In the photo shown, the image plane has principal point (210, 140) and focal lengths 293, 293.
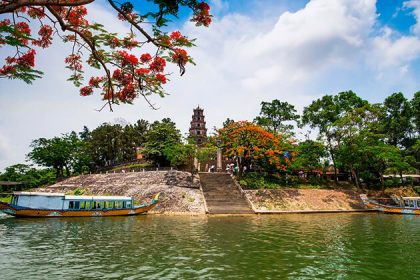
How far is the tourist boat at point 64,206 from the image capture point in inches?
1000

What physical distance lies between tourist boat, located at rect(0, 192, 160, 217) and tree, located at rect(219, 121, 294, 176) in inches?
600

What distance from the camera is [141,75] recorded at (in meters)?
7.83

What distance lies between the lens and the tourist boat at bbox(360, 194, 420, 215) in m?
30.6

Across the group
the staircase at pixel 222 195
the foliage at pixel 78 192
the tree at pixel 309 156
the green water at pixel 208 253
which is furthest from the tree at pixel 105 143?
the green water at pixel 208 253

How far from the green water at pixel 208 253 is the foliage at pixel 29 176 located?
3820 centimetres

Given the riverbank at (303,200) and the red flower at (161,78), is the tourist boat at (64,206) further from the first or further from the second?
the red flower at (161,78)

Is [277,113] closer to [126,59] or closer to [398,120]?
[398,120]

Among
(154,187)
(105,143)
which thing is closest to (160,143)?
(154,187)

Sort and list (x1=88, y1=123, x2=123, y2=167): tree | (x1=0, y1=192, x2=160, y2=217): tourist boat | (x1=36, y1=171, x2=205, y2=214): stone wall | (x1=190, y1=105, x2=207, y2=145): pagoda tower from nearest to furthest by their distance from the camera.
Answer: (x1=0, y1=192, x2=160, y2=217): tourist boat, (x1=36, y1=171, x2=205, y2=214): stone wall, (x1=88, y1=123, x2=123, y2=167): tree, (x1=190, y1=105, x2=207, y2=145): pagoda tower

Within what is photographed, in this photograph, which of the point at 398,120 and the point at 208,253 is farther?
the point at 398,120

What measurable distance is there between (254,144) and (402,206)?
57.7 ft

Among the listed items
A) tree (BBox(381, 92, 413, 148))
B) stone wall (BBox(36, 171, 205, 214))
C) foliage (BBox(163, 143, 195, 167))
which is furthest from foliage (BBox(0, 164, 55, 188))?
tree (BBox(381, 92, 413, 148))

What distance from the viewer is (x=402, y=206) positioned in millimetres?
31516

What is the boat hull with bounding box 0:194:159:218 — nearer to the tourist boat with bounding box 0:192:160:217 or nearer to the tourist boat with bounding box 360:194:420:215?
the tourist boat with bounding box 0:192:160:217
